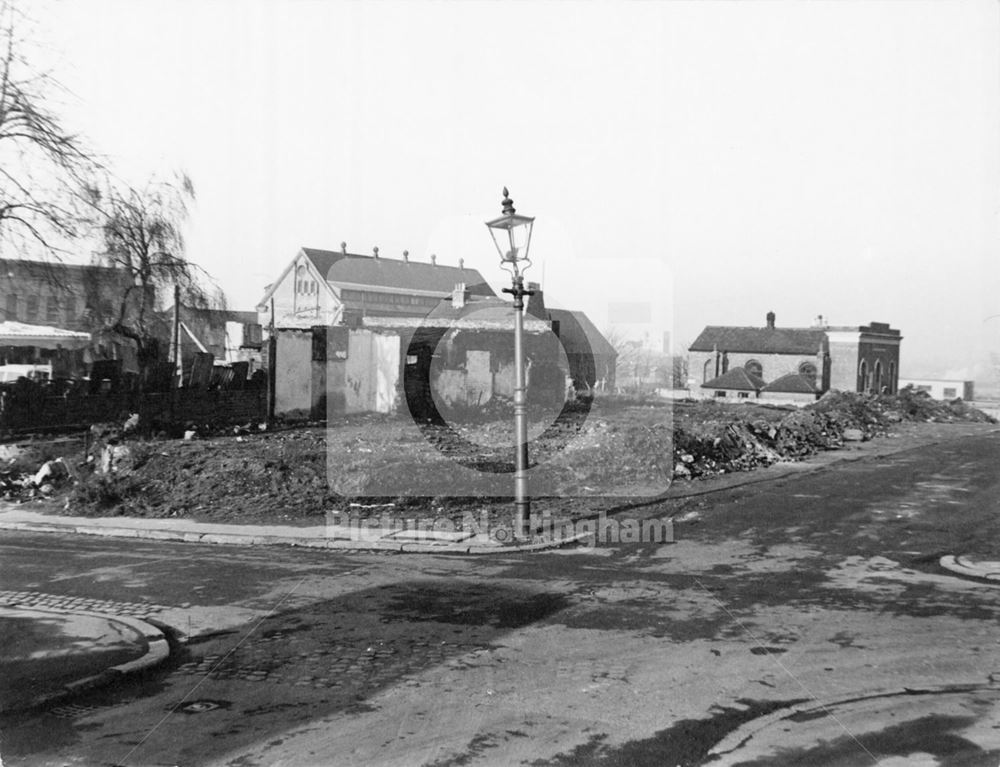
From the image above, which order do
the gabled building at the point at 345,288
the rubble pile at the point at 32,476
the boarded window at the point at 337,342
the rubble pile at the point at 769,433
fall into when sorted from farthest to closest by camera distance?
the gabled building at the point at 345,288 → the boarded window at the point at 337,342 → the rubble pile at the point at 769,433 → the rubble pile at the point at 32,476

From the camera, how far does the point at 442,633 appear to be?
654 cm

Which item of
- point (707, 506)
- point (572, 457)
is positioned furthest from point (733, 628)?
point (572, 457)

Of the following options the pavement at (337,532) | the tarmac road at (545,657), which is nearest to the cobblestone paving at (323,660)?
the tarmac road at (545,657)

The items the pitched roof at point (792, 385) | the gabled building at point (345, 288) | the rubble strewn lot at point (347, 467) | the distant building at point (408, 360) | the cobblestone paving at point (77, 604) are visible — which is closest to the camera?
the cobblestone paving at point (77, 604)

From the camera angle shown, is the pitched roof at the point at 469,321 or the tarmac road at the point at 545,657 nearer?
the tarmac road at the point at 545,657

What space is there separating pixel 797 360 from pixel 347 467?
166ft

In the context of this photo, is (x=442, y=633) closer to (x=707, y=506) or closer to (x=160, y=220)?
(x=707, y=506)

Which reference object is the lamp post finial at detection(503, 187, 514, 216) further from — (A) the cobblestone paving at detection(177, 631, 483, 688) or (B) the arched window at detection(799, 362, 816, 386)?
(B) the arched window at detection(799, 362, 816, 386)

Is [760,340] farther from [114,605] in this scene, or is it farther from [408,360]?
[114,605]

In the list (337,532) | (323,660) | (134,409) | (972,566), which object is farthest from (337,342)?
(972,566)

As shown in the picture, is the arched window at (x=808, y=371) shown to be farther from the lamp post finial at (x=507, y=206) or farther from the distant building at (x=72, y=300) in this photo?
the lamp post finial at (x=507, y=206)

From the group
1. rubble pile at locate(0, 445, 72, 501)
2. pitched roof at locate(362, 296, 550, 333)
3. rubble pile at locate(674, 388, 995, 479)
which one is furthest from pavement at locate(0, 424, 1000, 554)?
pitched roof at locate(362, 296, 550, 333)

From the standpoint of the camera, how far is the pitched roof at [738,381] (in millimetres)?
57656

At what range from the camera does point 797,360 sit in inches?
2283
